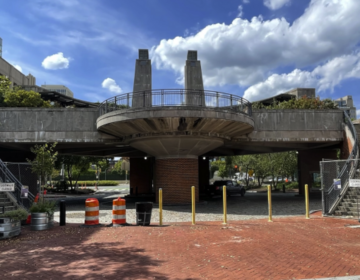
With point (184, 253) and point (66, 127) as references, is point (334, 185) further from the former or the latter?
point (66, 127)

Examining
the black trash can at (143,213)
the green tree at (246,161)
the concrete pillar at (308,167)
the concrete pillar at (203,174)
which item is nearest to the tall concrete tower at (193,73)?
the black trash can at (143,213)

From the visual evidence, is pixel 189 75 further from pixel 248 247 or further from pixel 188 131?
pixel 248 247

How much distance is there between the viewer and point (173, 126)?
1741 centimetres

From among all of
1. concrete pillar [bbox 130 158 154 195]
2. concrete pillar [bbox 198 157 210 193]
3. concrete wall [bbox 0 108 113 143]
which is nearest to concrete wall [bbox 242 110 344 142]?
concrete wall [bbox 0 108 113 143]

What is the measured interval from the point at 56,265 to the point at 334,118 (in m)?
20.1

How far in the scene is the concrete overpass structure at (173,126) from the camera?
16.9 meters

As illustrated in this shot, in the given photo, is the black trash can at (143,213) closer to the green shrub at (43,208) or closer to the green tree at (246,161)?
the green shrub at (43,208)

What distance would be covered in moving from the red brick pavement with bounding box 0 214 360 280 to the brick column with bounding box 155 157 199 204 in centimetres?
Answer: 925

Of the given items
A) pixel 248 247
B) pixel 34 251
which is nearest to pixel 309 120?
pixel 248 247

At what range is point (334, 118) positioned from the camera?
21.4 m

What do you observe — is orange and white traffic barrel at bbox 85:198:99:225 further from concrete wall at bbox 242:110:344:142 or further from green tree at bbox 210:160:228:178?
green tree at bbox 210:160:228:178

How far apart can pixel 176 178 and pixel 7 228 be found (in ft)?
39.6

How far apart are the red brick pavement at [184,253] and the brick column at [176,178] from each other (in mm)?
9252

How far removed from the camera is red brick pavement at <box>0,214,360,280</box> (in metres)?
6.23
